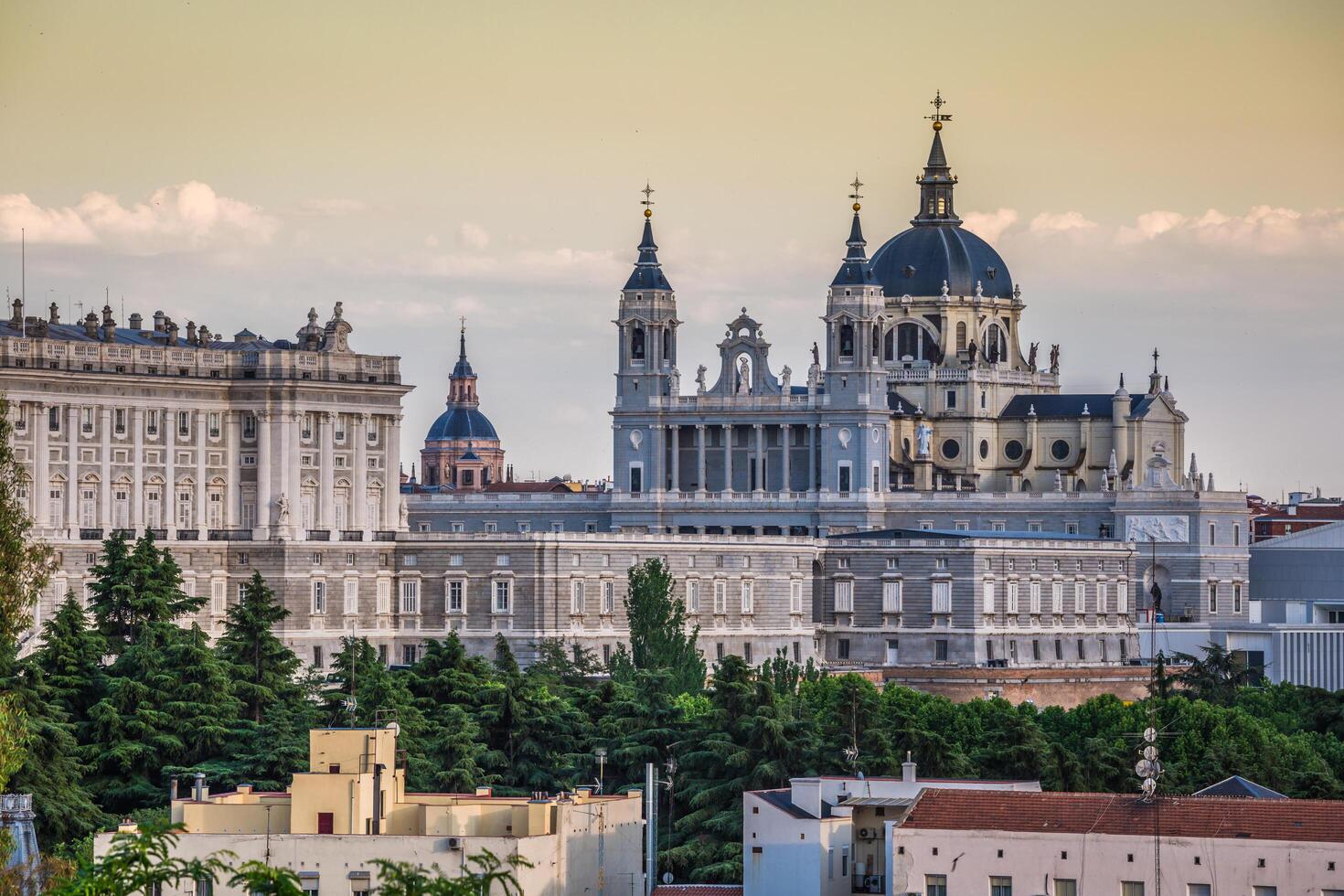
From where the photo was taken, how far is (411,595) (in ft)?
495

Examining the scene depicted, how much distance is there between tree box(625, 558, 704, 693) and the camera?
14025cm

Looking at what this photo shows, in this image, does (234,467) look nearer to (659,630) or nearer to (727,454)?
(659,630)

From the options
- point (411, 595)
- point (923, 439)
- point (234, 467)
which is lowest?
point (411, 595)

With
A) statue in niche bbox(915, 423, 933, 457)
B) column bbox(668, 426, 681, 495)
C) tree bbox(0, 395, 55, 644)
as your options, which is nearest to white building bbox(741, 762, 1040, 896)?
tree bbox(0, 395, 55, 644)

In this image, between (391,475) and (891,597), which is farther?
(891,597)

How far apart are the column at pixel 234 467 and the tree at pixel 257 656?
14428mm

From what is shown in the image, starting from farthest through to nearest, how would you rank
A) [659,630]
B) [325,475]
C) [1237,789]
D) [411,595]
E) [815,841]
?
[411,595], [325,475], [659,630], [1237,789], [815,841]

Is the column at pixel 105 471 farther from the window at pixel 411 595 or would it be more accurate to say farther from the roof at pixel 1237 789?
the roof at pixel 1237 789

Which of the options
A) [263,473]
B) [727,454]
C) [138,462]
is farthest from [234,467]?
[727,454]

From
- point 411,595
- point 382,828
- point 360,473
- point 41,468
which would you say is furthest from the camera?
point 411,595

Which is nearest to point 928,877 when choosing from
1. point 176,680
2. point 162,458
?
point 176,680

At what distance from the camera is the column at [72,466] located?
14212 cm

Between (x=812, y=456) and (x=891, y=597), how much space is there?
1782 cm

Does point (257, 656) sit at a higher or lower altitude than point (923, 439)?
lower
